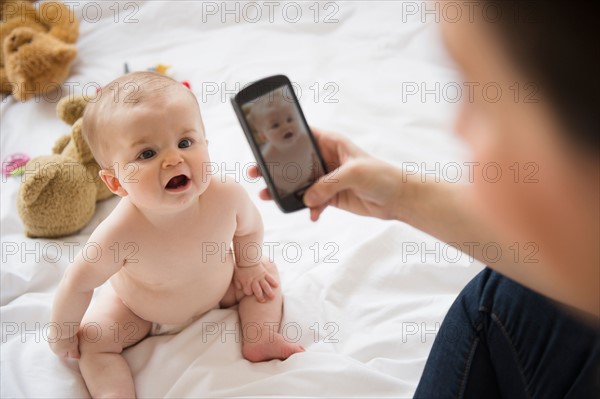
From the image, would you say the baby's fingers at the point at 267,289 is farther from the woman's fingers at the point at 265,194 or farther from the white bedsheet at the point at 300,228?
the woman's fingers at the point at 265,194

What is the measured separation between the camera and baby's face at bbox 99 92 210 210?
875 millimetres

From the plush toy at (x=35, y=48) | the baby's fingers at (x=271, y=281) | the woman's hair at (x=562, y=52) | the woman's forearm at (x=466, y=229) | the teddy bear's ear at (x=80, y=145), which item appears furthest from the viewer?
the plush toy at (x=35, y=48)

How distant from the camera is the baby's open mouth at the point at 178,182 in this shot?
902 mm

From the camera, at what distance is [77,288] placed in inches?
37.3

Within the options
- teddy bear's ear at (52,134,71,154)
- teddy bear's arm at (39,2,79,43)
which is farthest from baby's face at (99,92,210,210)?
teddy bear's arm at (39,2,79,43)

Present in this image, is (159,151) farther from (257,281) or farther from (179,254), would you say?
(257,281)

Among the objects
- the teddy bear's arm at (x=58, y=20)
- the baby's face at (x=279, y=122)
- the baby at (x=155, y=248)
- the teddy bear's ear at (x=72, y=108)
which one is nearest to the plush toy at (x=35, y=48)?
the teddy bear's arm at (x=58, y=20)

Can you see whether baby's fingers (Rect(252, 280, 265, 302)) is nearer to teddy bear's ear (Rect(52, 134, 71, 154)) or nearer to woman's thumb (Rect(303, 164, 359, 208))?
woman's thumb (Rect(303, 164, 359, 208))

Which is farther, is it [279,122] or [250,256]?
[250,256]

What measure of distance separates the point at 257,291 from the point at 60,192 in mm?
429

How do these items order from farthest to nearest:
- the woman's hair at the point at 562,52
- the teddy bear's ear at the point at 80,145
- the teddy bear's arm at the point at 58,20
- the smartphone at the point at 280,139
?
the teddy bear's arm at the point at 58,20
the teddy bear's ear at the point at 80,145
the smartphone at the point at 280,139
the woman's hair at the point at 562,52

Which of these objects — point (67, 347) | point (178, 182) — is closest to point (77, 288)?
point (67, 347)

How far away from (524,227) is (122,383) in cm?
64

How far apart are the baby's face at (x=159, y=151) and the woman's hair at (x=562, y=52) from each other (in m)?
0.50
